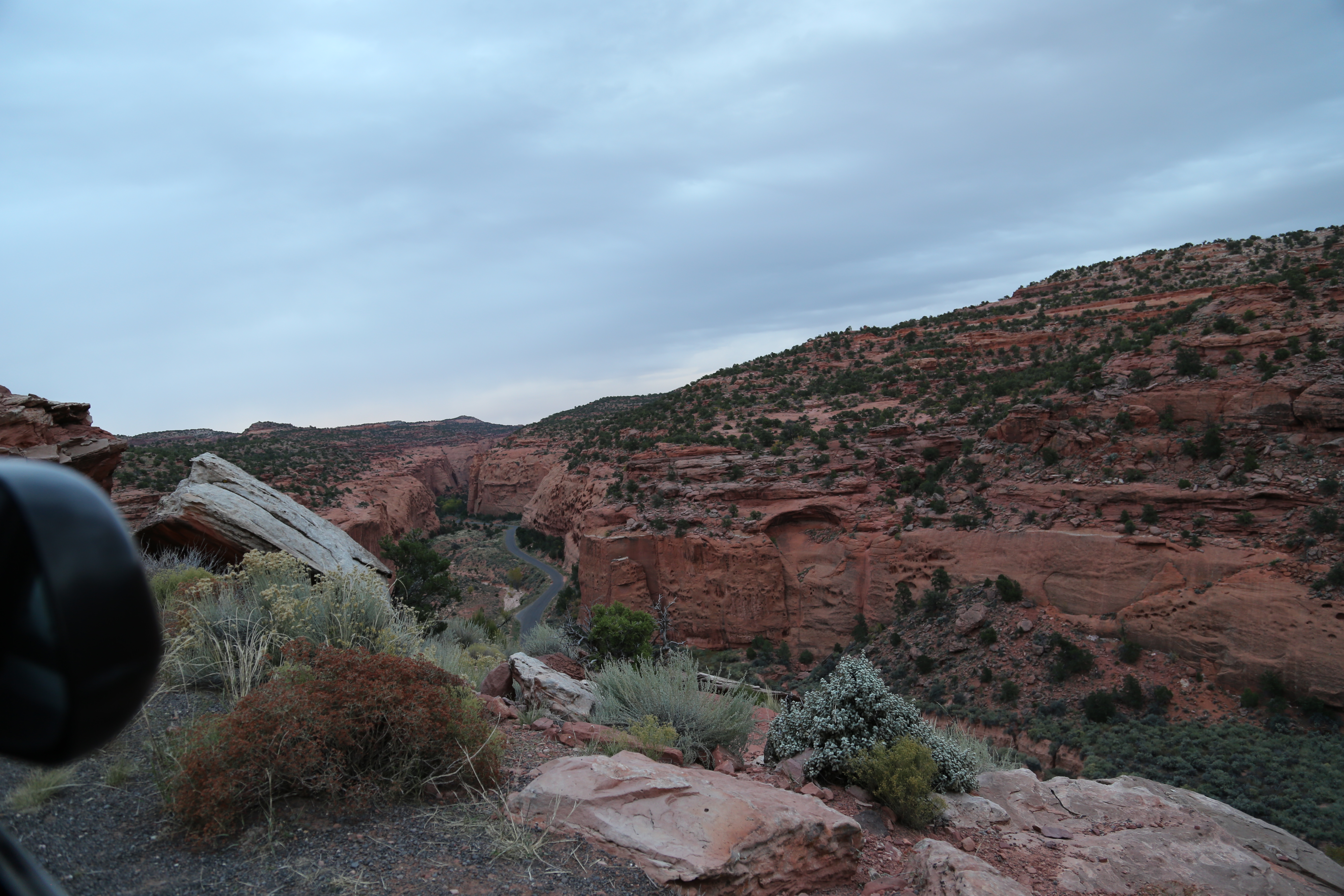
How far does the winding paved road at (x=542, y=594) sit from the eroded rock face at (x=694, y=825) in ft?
61.8

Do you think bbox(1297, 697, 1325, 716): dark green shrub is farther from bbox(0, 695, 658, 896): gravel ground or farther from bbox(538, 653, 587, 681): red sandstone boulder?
bbox(0, 695, 658, 896): gravel ground

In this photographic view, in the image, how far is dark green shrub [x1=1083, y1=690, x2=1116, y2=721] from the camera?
14867mm

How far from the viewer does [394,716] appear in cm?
439

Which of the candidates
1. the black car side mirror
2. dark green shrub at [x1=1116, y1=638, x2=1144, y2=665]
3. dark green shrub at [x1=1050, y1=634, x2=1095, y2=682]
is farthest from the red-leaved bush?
dark green shrub at [x1=1116, y1=638, x2=1144, y2=665]

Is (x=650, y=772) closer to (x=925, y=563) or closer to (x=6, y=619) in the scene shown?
(x=6, y=619)

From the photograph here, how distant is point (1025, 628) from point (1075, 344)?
15349mm

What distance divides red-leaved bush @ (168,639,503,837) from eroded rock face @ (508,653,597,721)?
2481 millimetres

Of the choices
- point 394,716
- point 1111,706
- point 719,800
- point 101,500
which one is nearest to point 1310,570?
point 1111,706

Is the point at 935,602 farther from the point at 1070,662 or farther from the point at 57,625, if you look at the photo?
the point at 57,625

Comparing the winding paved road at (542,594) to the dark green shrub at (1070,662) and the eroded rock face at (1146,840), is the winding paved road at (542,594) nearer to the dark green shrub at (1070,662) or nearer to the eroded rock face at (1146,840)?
the dark green shrub at (1070,662)

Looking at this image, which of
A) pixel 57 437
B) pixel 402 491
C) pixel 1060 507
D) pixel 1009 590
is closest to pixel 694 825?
pixel 57 437

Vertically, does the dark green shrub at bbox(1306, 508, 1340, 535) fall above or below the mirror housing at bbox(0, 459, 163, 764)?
below

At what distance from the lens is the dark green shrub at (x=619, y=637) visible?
1769 cm

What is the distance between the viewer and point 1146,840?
6.29 metres
